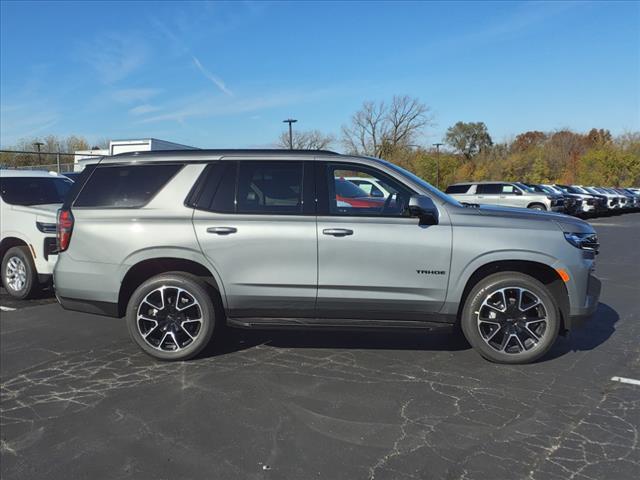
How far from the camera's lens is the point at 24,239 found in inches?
285

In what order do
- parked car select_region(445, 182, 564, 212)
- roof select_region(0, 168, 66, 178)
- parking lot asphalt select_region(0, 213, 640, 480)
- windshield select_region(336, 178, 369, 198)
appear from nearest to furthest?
parking lot asphalt select_region(0, 213, 640, 480) < windshield select_region(336, 178, 369, 198) < roof select_region(0, 168, 66, 178) < parked car select_region(445, 182, 564, 212)

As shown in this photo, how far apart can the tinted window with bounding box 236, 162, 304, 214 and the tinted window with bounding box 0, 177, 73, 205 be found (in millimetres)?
4781

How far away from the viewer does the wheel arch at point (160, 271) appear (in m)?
4.59

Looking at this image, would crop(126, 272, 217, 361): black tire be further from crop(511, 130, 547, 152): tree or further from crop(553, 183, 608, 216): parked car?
crop(511, 130, 547, 152): tree

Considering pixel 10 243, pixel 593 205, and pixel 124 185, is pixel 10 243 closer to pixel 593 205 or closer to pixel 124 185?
pixel 124 185

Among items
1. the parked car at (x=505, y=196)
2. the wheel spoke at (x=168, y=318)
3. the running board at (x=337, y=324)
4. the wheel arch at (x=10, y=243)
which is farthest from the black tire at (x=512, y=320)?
the parked car at (x=505, y=196)

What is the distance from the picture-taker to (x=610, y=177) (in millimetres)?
50500

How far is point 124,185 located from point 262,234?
4.70ft

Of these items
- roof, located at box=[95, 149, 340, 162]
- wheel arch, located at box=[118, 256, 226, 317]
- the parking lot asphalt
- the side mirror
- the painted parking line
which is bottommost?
the parking lot asphalt

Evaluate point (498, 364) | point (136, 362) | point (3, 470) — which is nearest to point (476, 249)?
point (498, 364)

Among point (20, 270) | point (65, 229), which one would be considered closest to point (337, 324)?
point (65, 229)

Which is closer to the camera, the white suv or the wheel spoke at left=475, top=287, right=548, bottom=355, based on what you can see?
the wheel spoke at left=475, top=287, right=548, bottom=355

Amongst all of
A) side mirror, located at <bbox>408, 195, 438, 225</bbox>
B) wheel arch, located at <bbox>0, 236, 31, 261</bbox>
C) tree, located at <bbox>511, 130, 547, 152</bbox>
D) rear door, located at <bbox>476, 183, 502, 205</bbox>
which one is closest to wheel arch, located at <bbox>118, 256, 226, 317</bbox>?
side mirror, located at <bbox>408, 195, 438, 225</bbox>

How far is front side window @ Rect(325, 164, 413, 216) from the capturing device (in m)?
4.45
